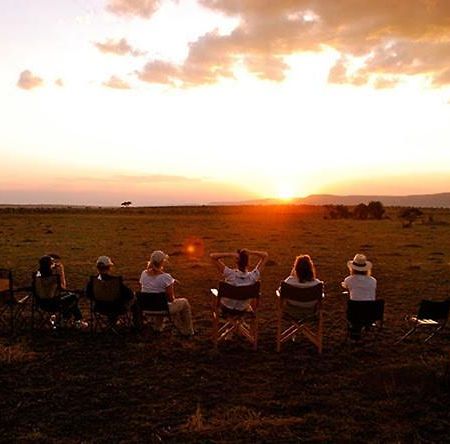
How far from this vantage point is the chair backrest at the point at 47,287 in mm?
9703

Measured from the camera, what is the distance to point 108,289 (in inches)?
374

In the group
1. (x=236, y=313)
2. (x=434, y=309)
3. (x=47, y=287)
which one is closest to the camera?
(x=434, y=309)

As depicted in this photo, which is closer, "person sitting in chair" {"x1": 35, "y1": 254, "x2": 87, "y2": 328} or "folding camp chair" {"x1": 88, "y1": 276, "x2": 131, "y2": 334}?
Answer: "folding camp chair" {"x1": 88, "y1": 276, "x2": 131, "y2": 334}

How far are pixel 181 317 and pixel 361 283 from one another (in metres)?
3.06

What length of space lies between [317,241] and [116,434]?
86.2 ft

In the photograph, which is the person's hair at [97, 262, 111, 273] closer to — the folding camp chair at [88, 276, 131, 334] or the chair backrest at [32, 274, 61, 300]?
the folding camp chair at [88, 276, 131, 334]

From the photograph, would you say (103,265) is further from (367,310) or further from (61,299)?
(367,310)

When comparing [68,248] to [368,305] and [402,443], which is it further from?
[402,443]

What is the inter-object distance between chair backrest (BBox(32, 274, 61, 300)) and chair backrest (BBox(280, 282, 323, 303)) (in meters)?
3.81

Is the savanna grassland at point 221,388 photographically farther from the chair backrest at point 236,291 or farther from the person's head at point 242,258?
the person's head at point 242,258

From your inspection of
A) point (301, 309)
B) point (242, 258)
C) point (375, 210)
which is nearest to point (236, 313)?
point (242, 258)

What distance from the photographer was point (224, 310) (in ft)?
30.1

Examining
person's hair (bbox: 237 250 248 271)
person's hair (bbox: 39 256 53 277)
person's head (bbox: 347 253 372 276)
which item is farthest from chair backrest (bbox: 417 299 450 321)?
person's hair (bbox: 39 256 53 277)

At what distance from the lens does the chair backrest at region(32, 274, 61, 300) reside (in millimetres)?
9703
